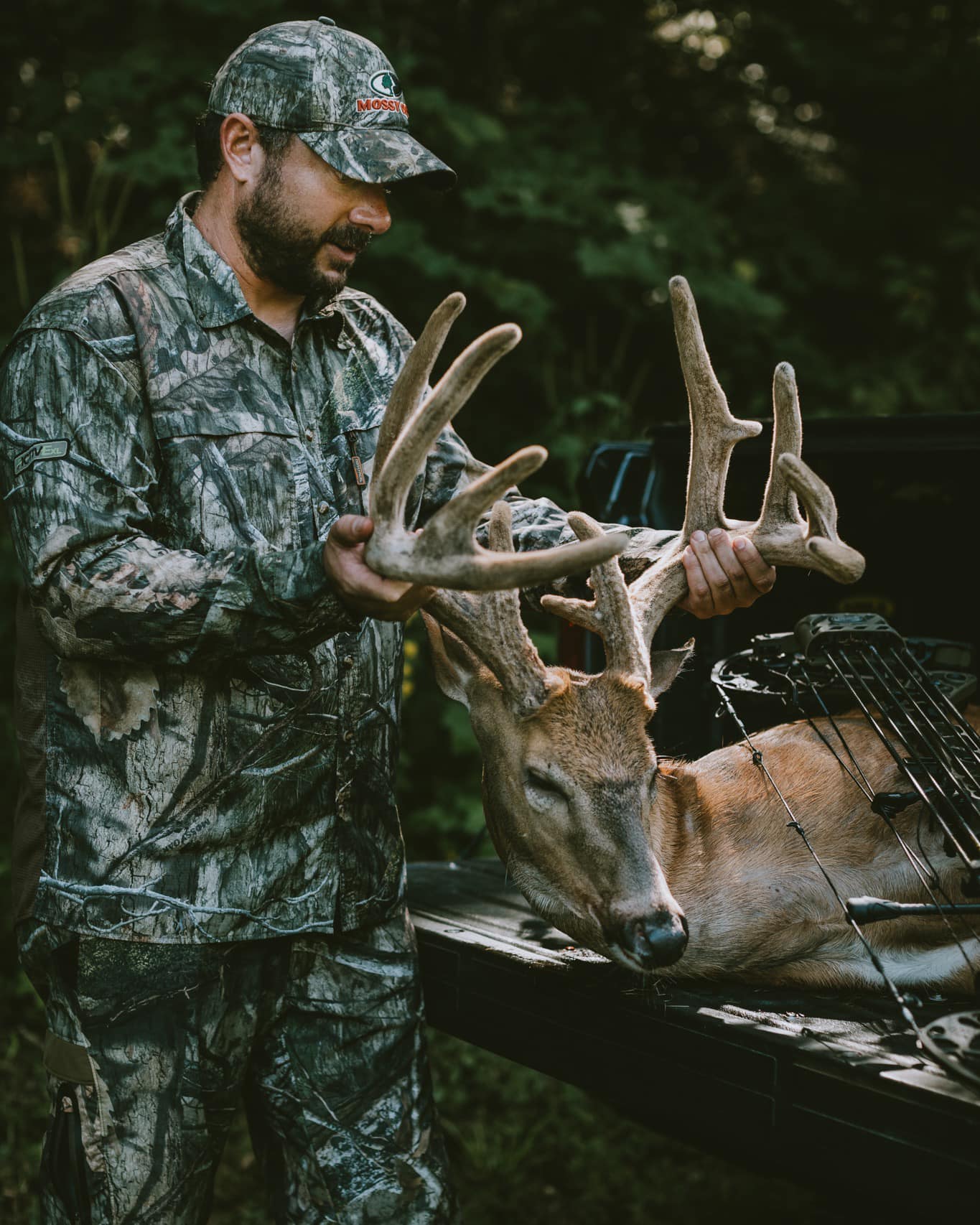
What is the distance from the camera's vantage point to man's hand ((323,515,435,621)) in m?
2.46

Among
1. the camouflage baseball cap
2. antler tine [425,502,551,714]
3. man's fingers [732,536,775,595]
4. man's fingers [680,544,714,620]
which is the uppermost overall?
the camouflage baseball cap

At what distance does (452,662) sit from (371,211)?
1.12m

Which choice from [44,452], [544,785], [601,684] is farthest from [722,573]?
[44,452]

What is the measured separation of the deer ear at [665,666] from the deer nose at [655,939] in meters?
0.74

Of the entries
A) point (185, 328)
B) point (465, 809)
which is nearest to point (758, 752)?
point (185, 328)

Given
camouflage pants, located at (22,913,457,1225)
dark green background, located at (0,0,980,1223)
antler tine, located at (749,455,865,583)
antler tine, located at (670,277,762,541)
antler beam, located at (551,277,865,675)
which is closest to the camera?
camouflage pants, located at (22,913,457,1225)

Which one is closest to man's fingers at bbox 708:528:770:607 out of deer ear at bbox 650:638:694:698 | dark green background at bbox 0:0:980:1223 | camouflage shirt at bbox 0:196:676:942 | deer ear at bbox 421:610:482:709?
deer ear at bbox 650:638:694:698

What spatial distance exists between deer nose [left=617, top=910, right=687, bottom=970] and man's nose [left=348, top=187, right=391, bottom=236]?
1621 mm

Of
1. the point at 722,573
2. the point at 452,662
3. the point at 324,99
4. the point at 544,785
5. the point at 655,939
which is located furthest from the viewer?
the point at 452,662

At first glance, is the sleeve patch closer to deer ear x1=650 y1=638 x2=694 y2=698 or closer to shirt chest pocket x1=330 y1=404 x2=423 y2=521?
shirt chest pocket x1=330 y1=404 x2=423 y2=521

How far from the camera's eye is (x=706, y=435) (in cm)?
342

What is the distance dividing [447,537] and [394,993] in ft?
4.05

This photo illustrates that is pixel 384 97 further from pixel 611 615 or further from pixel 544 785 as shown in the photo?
pixel 544 785

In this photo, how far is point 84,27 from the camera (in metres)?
7.09
